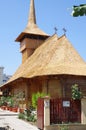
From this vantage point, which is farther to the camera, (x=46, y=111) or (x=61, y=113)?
(x=61, y=113)

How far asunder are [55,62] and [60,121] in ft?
44.9

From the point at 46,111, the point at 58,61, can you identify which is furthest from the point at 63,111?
the point at 58,61

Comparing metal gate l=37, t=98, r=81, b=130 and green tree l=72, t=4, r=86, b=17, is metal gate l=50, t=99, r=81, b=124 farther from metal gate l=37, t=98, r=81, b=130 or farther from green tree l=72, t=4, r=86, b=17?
green tree l=72, t=4, r=86, b=17

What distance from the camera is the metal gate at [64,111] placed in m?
18.0

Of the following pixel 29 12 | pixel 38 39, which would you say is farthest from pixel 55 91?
pixel 29 12

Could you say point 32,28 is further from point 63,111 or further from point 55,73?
point 63,111

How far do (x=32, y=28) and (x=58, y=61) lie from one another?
1522 centimetres

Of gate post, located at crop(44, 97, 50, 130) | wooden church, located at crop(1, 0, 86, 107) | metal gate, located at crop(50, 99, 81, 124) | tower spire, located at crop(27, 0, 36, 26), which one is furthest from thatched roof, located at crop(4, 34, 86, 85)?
tower spire, located at crop(27, 0, 36, 26)

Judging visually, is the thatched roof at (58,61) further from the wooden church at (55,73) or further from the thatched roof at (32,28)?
the thatched roof at (32,28)

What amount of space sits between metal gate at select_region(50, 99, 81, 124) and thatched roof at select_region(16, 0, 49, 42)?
26.1m

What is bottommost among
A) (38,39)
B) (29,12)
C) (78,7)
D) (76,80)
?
(76,80)

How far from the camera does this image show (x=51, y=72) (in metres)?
28.6

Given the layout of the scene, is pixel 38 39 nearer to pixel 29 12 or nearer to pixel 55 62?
pixel 29 12

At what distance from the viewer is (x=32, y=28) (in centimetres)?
4566
